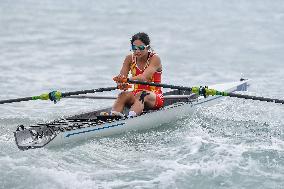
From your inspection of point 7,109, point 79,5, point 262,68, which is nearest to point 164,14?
point 79,5

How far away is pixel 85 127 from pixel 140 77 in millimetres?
2059

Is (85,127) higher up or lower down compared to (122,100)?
lower down

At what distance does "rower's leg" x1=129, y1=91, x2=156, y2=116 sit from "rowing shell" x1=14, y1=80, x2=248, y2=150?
171mm

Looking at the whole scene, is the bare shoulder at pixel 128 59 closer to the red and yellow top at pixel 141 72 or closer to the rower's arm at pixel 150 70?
the red and yellow top at pixel 141 72

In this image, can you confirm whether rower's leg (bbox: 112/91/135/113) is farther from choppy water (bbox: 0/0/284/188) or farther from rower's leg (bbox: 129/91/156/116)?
choppy water (bbox: 0/0/284/188)

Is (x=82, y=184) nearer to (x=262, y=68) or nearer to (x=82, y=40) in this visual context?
(x=262, y=68)

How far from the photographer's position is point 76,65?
1185 inches

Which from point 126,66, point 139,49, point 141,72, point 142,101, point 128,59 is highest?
point 139,49

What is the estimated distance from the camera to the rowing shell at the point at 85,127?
13.4 meters

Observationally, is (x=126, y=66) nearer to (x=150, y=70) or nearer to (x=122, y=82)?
(x=150, y=70)

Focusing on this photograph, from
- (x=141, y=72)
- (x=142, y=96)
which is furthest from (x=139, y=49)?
(x=142, y=96)

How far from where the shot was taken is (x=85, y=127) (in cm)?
1373

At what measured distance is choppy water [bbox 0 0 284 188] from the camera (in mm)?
12234

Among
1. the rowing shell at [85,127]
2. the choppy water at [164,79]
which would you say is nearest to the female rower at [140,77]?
the rowing shell at [85,127]
